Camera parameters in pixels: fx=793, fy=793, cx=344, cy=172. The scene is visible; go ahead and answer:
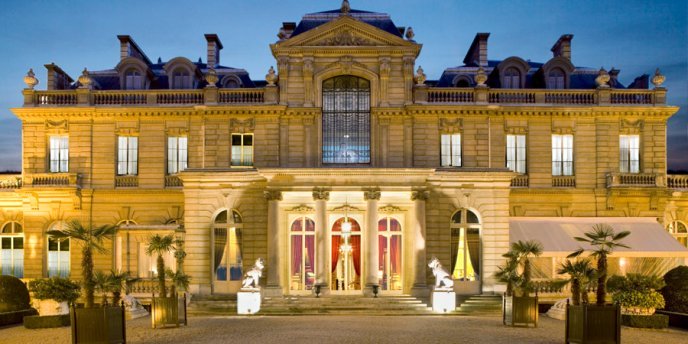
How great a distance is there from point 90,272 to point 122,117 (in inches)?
689

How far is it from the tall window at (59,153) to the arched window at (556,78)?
23371 millimetres

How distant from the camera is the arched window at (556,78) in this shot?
126 feet

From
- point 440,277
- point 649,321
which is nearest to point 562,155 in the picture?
point 440,277

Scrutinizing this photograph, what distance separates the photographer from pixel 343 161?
36.1 meters

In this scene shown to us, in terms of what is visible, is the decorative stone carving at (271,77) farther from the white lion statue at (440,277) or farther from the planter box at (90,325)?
the planter box at (90,325)

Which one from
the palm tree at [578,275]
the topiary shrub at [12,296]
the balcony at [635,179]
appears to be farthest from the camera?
the balcony at [635,179]

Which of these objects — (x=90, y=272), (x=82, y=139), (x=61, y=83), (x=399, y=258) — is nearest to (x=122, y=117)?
(x=82, y=139)

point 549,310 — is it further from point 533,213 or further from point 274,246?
point 274,246

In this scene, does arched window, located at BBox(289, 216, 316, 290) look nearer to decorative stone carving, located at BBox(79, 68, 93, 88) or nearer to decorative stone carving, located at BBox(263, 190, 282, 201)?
decorative stone carving, located at BBox(263, 190, 282, 201)

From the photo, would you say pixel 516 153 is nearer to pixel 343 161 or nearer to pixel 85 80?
pixel 343 161

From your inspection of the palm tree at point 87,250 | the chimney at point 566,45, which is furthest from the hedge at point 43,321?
the chimney at point 566,45

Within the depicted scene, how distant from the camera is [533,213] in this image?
120 ft

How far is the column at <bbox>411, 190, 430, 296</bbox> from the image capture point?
1272 inches

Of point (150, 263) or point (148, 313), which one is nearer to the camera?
point (148, 313)
